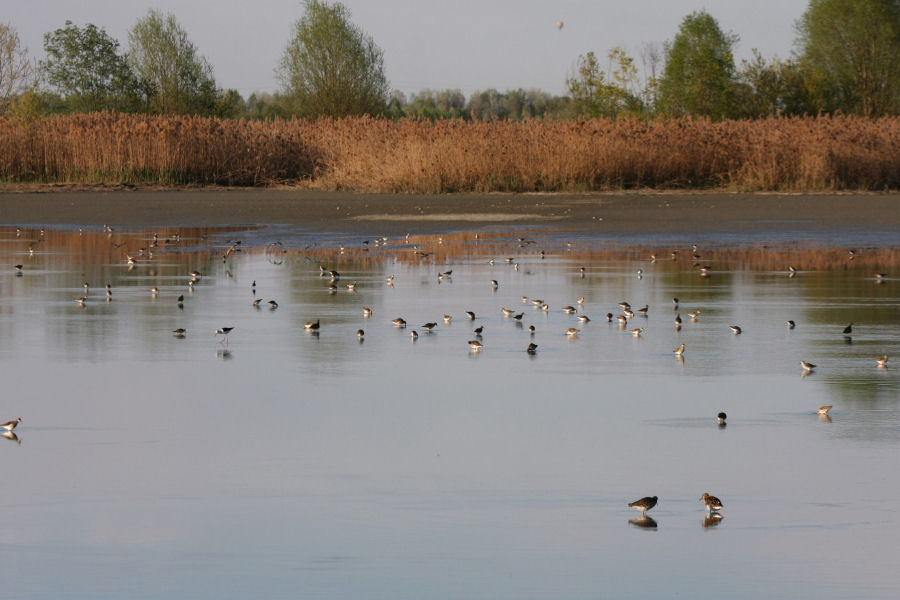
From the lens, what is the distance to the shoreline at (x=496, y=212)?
67.1 ft

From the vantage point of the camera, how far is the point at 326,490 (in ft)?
16.7

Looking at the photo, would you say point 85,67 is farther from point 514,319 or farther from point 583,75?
point 514,319

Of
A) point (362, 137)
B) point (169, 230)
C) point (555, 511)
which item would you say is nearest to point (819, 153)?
point (362, 137)

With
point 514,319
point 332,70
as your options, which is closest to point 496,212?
point 514,319

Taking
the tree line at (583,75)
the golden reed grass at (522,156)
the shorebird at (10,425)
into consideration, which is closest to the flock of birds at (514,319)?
the shorebird at (10,425)

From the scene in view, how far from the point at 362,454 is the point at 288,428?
2.17ft

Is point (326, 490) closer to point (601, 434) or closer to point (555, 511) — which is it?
point (555, 511)

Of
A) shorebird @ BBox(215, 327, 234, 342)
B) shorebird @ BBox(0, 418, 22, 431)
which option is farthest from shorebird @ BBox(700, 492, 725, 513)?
shorebird @ BBox(215, 327, 234, 342)

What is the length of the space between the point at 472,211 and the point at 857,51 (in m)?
50.2

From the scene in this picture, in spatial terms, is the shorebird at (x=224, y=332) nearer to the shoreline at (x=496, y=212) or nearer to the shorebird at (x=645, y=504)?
the shorebird at (x=645, y=504)

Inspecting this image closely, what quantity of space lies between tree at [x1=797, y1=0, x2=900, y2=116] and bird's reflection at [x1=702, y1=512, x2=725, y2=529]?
64.1 metres

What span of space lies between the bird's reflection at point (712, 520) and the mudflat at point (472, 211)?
15182 millimetres

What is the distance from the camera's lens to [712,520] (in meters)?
4.71

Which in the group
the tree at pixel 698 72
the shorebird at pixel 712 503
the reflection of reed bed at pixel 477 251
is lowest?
the shorebird at pixel 712 503
